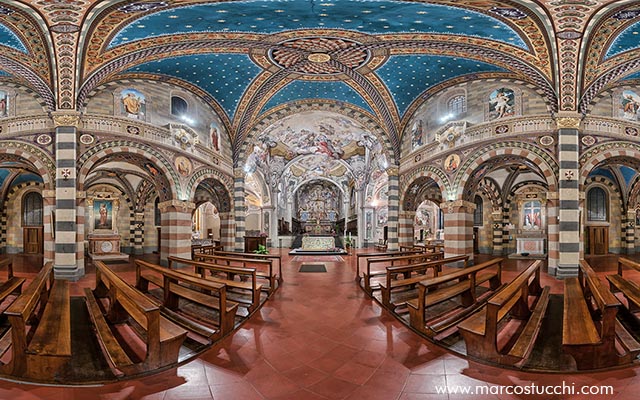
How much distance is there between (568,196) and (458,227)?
365 cm

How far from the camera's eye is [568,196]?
32.3 feet

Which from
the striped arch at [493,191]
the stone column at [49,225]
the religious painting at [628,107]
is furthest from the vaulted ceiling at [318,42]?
the striped arch at [493,191]

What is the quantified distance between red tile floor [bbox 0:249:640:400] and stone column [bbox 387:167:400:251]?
11.2 metres

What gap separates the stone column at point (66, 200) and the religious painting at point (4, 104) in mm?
2244

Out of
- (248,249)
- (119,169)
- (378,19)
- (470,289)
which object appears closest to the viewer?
(470,289)

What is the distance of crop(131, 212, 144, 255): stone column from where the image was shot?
62.2ft

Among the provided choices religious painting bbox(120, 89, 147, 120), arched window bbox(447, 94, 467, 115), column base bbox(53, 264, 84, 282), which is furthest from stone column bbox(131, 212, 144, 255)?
arched window bbox(447, 94, 467, 115)

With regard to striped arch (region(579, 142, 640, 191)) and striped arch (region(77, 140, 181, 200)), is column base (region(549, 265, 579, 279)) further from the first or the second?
striped arch (region(77, 140, 181, 200))

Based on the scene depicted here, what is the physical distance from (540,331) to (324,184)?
31.8 m

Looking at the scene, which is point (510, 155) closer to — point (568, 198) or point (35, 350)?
point (568, 198)

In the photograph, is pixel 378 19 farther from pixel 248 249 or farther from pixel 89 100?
pixel 248 249

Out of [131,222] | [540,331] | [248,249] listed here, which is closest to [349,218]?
[248,249]

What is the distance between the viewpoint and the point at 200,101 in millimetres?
13836

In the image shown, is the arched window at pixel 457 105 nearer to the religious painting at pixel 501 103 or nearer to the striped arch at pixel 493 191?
the religious painting at pixel 501 103
